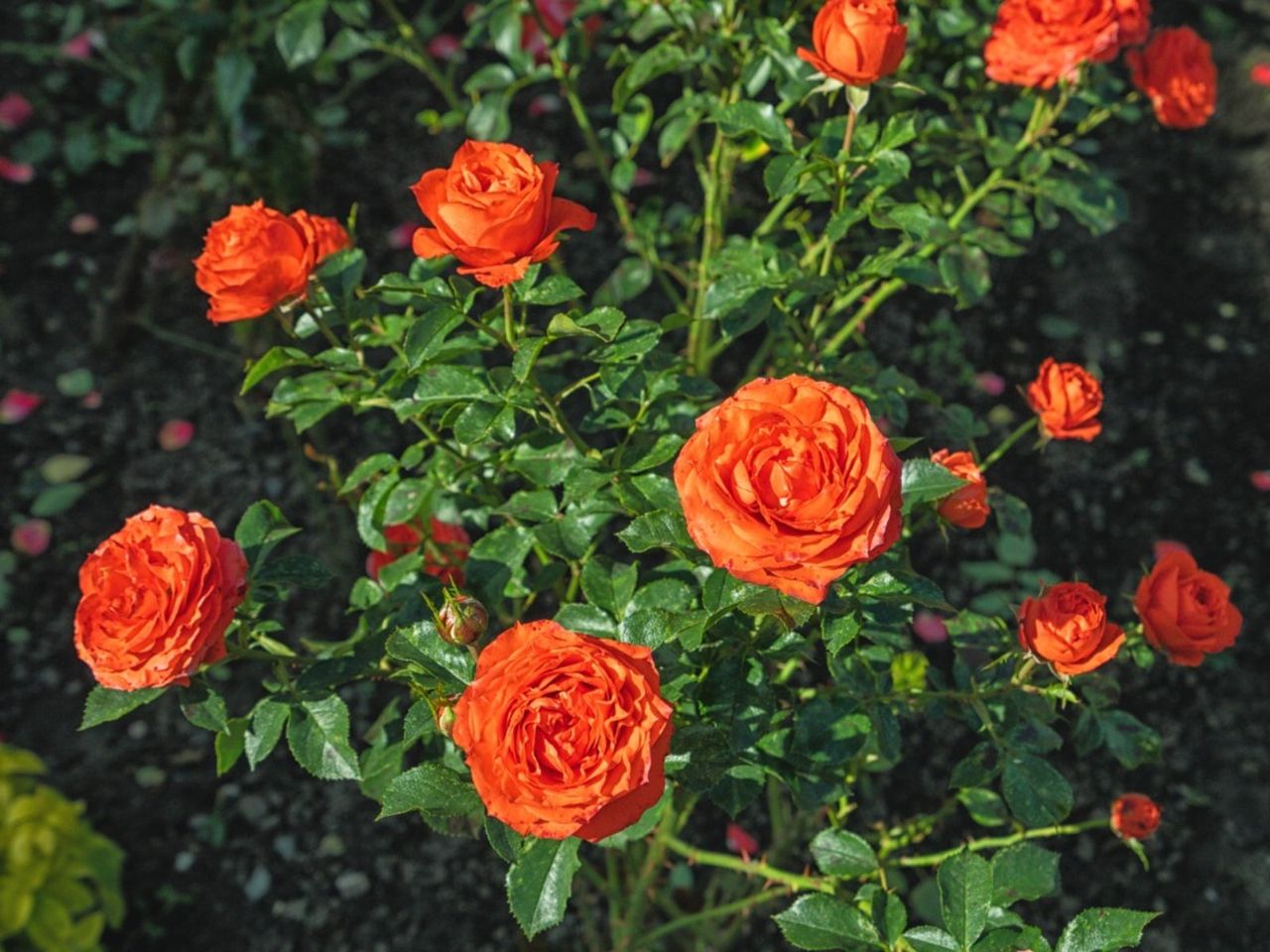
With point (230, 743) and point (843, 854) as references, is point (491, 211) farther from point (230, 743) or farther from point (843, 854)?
point (843, 854)

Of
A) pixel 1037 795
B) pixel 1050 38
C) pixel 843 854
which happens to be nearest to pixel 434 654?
pixel 843 854

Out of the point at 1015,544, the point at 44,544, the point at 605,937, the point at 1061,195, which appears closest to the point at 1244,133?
the point at 1015,544

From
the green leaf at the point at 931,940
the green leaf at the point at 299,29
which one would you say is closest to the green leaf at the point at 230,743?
the green leaf at the point at 931,940

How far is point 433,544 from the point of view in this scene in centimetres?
131

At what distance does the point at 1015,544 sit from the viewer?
91.9 inches

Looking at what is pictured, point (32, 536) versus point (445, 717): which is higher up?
point (445, 717)

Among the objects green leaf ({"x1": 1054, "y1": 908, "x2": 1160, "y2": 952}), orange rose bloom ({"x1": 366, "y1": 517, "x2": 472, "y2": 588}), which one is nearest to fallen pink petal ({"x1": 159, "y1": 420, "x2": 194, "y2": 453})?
orange rose bloom ({"x1": 366, "y1": 517, "x2": 472, "y2": 588})

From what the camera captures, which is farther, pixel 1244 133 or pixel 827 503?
pixel 1244 133

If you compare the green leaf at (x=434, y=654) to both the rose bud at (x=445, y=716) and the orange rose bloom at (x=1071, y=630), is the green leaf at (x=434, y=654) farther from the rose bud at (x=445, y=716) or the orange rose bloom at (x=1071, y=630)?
the orange rose bloom at (x=1071, y=630)

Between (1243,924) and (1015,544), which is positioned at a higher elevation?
(1015,544)

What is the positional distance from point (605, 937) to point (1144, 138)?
2.46 m

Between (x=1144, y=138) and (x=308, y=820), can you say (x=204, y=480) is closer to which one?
(x=308, y=820)

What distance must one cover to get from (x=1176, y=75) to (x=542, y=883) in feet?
4.40

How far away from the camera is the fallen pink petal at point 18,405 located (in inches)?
96.0
